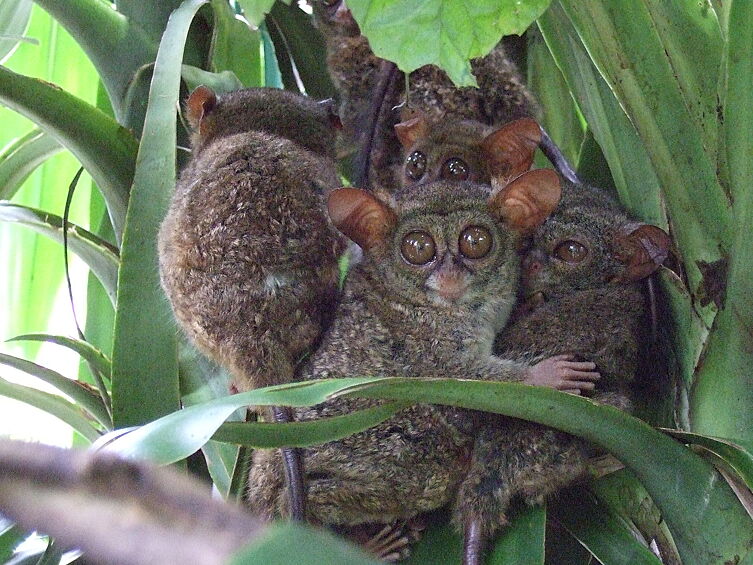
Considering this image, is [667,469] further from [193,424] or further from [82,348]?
[82,348]

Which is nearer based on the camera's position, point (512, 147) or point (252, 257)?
point (252, 257)

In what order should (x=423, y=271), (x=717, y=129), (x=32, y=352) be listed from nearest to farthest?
(x=717, y=129) < (x=423, y=271) < (x=32, y=352)

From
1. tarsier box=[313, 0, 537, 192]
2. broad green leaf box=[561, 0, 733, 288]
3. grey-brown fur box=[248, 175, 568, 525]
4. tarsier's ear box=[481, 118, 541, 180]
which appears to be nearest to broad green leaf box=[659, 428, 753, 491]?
broad green leaf box=[561, 0, 733, 288]

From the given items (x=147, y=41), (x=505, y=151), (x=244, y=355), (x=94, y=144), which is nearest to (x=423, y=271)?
(x=244, y=355)

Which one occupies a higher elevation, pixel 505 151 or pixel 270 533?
pixel 505 151

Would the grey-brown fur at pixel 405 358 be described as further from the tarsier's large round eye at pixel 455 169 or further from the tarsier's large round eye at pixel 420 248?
the tarsier's large round eye at pixel 455 169

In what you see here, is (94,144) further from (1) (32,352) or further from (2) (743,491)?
(1) (32,352)

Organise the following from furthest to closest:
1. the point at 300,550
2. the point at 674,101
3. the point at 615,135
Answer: the point at 615,135 < the point at 674,101 < the point at 300,550

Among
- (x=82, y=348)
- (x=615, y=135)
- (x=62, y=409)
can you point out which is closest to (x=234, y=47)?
(x=82, y=348)
